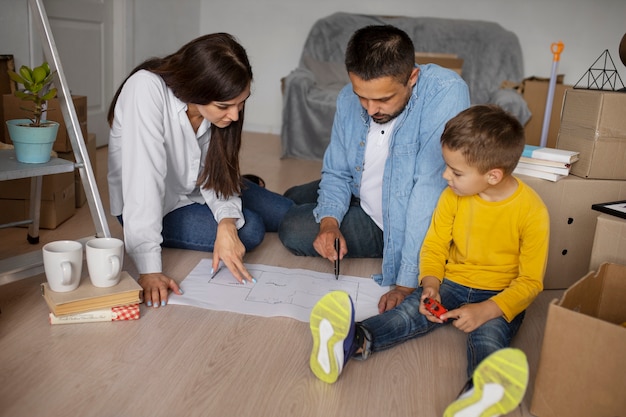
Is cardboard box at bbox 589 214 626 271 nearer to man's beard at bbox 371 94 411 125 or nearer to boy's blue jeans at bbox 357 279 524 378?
boy's blue jeans at bbox 357 279 524 378

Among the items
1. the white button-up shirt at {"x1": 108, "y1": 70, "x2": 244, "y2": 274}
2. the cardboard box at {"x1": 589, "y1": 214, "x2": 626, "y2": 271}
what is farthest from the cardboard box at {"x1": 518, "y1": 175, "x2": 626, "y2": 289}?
the white button-up shirt at {"x1": 108, "y1": 70, "x2": 244, "y2": 274}

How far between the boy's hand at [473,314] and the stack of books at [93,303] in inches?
28.1

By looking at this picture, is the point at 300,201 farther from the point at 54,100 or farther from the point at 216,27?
the point at 216,27

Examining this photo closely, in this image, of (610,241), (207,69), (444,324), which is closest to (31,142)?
(207,69)

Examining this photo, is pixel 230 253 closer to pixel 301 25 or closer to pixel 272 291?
pixel 272 291

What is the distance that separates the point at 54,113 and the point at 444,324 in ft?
4.86

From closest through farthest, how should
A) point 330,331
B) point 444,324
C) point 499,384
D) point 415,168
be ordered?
point 499,384
point 330,331
point 444,324
point 415,168

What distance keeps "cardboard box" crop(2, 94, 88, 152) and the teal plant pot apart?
464 mm

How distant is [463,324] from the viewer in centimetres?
134

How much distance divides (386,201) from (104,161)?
1858mm

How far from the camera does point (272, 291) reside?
1.60 m

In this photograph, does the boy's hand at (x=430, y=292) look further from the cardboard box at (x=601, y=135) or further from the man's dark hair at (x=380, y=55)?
the cardboard box at (x=601, y=135)

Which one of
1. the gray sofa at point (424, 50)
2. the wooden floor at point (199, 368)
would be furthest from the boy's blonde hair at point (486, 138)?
the gray sofa at point (424, 50)

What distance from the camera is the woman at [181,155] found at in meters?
1.46
